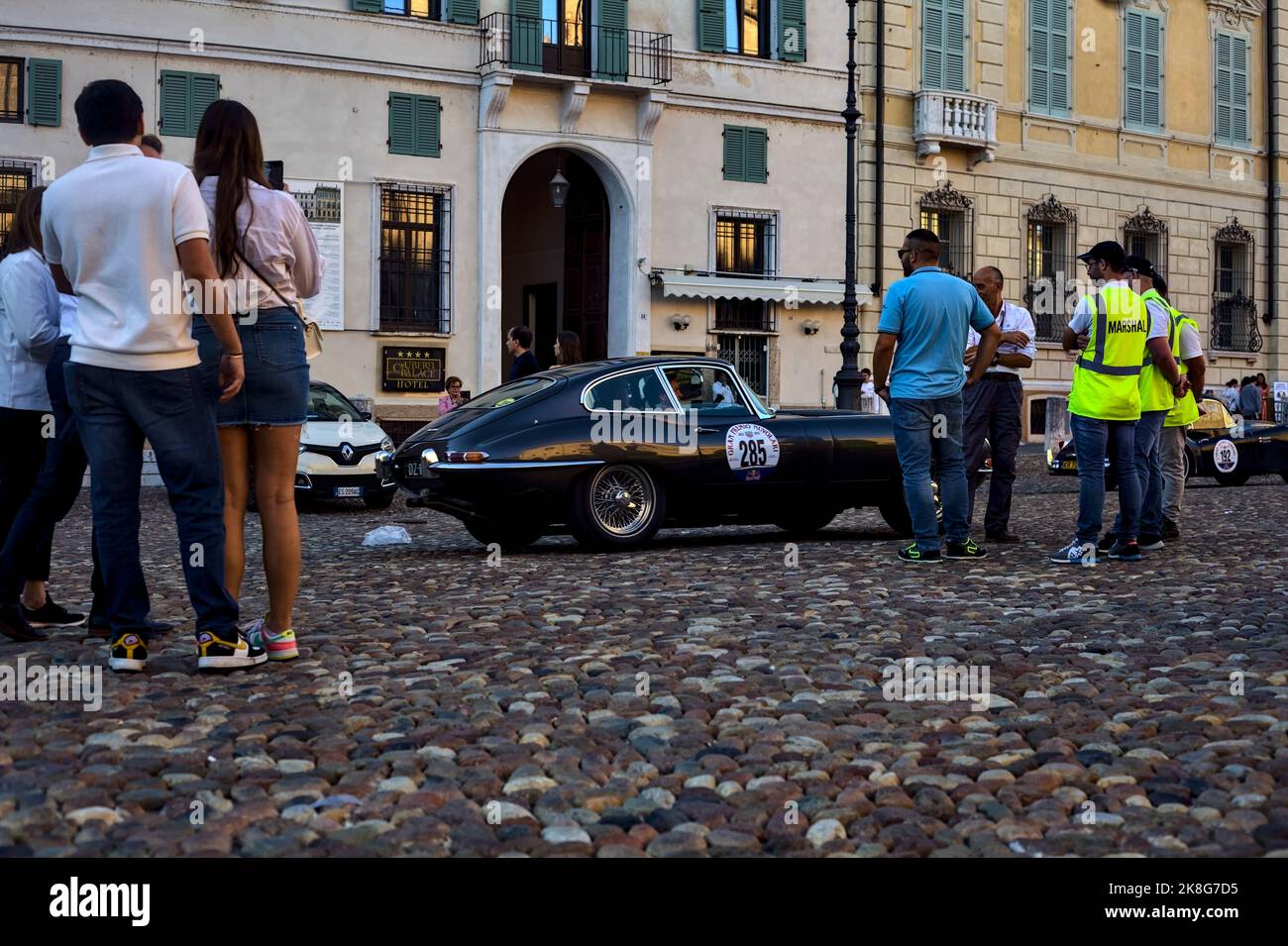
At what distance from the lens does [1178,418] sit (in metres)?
11.4

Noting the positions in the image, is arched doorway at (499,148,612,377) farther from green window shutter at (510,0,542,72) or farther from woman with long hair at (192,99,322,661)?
woman with long hair at (192,99,322,661)

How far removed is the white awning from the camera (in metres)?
26.8

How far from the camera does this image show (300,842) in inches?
142

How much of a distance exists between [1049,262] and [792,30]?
7.37 metres

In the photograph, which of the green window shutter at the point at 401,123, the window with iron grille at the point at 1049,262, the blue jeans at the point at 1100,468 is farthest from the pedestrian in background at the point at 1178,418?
the window with iron grille at the point at 1049,262

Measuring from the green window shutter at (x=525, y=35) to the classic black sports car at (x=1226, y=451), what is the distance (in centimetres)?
1012

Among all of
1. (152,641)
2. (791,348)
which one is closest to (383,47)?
(791,348)

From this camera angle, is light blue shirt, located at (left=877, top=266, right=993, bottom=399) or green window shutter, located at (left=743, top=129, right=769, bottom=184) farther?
green window shutter, located at (left=743, top=129, right=769, bottom=184)

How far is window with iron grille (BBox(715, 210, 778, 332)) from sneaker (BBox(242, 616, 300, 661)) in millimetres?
21767

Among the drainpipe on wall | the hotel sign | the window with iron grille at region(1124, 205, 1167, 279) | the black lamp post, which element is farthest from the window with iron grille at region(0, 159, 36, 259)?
the window with iron grille at region(1124, 205, 1167, 279)

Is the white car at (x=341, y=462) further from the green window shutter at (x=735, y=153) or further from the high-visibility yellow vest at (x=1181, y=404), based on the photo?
the green window shutter at (x=735, y=153)
